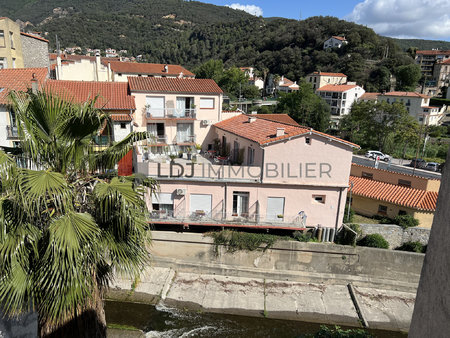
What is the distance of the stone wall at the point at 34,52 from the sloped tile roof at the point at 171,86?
14.1 m

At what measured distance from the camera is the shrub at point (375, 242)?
62.1ft

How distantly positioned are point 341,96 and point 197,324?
70055mm

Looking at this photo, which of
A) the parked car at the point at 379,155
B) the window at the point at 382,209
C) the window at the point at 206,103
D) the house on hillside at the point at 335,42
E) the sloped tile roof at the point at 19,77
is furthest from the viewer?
the house on hillside at the point at 335,42

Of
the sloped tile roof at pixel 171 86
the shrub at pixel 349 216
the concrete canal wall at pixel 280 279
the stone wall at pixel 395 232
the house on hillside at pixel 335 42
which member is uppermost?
the house on hillside at pixel 335 42

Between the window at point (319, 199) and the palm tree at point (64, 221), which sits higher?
the palm tree at point (64, 221)

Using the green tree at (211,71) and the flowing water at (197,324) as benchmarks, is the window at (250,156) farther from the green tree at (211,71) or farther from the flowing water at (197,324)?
the green tree at (211,71)

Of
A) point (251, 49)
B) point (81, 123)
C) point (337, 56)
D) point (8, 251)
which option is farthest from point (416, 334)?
point (251, 49)

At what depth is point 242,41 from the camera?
477 ft

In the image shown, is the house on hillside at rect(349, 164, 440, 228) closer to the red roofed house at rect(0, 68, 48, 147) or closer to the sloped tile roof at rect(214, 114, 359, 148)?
the sloped tile roof at rect(214, 114, 359, 148)

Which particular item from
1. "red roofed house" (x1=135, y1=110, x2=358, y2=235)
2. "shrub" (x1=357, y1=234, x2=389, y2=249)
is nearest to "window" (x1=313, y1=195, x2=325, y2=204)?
"red roofed house" (x1=135, y1=110, x2=358, y2=235)

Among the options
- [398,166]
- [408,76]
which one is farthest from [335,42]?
[398,166]

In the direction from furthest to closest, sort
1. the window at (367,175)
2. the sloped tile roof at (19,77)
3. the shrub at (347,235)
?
the window at (367,175) → the sloped tile roof at (19,77) → the shrub at (347,235)

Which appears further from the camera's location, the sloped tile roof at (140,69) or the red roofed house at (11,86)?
the sloped tile roof at (140,69)

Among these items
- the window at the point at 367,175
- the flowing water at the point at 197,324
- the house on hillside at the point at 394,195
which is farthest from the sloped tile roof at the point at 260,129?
the flowing water at the point at 197,324
